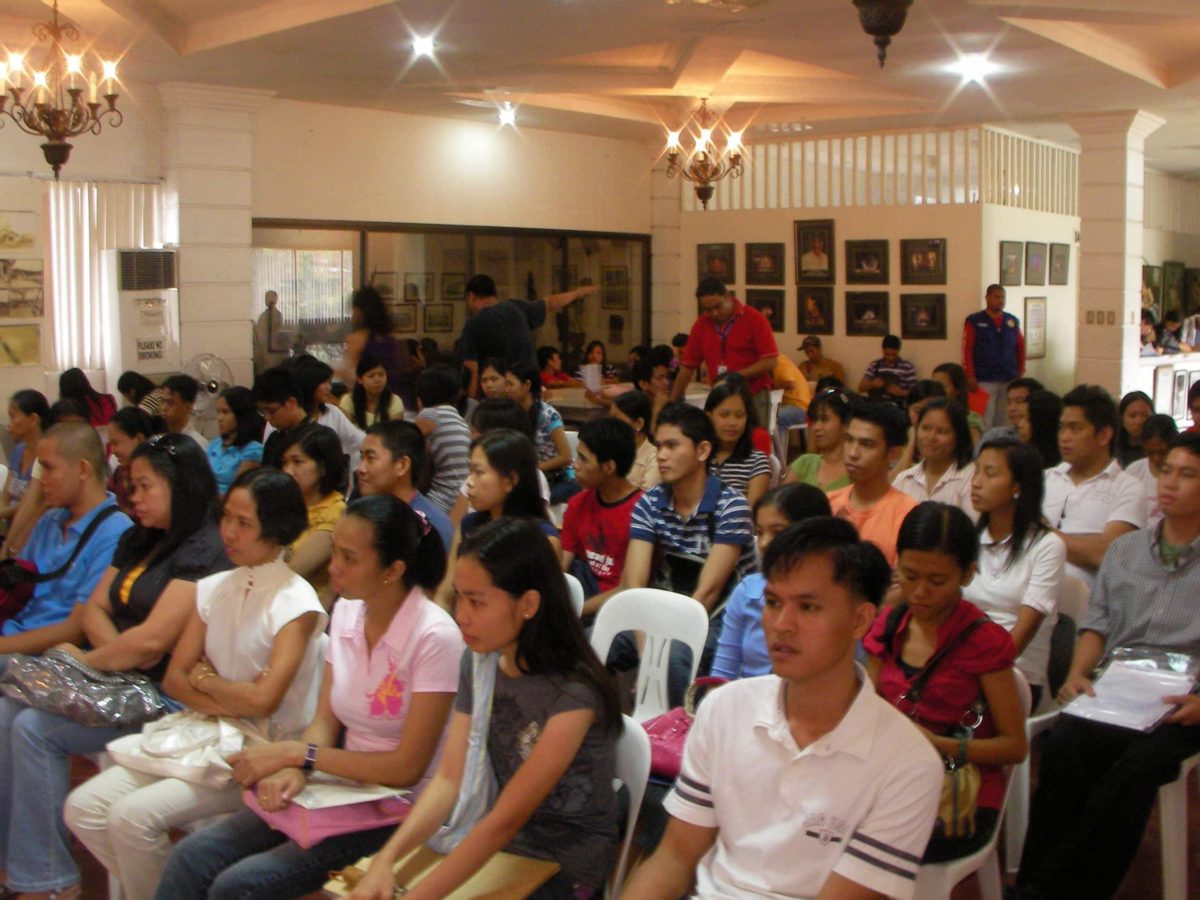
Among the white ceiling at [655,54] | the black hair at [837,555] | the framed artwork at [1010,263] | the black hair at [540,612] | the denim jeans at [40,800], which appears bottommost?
the denim jeans at [40,800]

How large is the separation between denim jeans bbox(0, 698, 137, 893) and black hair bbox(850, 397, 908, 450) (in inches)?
92.0

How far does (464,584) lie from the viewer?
240cm

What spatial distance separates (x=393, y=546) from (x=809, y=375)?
31.7 ft

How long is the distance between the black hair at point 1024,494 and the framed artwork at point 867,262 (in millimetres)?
8710

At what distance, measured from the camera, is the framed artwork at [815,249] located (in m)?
12.2

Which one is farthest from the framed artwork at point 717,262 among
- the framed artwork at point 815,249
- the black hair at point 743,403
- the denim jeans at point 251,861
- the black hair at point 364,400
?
the denim jeans at point 251,861

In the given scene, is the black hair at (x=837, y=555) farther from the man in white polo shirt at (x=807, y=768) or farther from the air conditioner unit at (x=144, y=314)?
the air conditioner unit at (x=144, y=314)

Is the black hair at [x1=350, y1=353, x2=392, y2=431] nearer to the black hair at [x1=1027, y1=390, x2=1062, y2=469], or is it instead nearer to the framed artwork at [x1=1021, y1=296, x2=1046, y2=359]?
the black hair at [x1=1027, y1=390, x2=1062, y2=469]

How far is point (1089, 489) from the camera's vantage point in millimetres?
4277

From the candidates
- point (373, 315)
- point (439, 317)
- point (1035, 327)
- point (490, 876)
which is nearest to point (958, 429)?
point (490, 876)

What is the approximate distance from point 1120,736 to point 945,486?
1.50 meters

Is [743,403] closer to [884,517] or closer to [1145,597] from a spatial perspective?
[884,517]

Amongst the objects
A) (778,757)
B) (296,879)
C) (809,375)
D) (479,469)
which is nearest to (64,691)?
(296,879)

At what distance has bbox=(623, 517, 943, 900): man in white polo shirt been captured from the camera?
1.90 m
